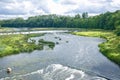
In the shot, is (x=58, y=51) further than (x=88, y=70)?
Yes

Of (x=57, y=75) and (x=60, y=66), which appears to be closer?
(x=57, y=75)

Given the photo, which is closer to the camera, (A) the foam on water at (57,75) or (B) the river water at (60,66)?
(A) the foam on water at (57,75)

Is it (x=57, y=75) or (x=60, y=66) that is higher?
(x=60, y=66)

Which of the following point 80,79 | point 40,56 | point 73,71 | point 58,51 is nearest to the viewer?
point 80,79

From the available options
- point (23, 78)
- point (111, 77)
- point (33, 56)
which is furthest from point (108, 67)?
point (33, 56)

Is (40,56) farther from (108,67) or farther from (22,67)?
(108,67)

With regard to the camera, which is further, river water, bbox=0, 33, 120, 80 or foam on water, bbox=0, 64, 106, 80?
river water, bbox=0, 33, 120, 80

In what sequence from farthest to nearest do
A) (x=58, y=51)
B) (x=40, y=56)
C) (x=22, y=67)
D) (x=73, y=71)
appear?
(x=58, y=51), (x=40, y=56), (x=22, y=67), (x=73, y=71)
